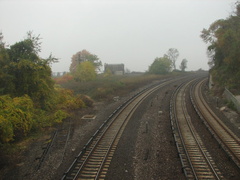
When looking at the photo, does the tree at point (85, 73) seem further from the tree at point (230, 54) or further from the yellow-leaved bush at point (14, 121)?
the yellow-leaved bush at point (14, 121)

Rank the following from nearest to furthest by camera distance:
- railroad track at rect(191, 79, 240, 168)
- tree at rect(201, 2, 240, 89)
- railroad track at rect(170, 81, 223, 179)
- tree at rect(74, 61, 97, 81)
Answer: railroad track at rect(170, 81, 223, 179) < railroad track at rect(191, 79, 240, 168) < tree at rect(201, 2, 240, 89) < tree at rect(74, 61, 97, 81)

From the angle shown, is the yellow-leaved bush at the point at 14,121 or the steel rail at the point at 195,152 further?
the yellow-leaved bush at the point at 14,121

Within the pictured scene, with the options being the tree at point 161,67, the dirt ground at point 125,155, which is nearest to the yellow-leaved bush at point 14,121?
the dirt ground at point 125,155

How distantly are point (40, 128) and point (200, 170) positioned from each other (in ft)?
40.8

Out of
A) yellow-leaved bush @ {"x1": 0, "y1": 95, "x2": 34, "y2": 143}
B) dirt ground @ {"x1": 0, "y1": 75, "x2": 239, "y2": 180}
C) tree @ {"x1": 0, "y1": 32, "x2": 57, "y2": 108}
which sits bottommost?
dirt ground @ {"x1": 0, "y1": 75, "x2": 239, "y2": 180}

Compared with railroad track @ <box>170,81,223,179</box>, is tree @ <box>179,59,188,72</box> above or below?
above

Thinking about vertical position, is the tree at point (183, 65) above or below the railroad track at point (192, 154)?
above

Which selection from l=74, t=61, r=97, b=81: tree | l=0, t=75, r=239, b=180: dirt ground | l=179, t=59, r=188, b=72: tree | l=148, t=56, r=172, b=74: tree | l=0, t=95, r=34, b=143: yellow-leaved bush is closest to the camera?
l=0, t=75, r=239, b=180: dirt ground

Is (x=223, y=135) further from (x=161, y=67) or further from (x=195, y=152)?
(x=161, y=67)

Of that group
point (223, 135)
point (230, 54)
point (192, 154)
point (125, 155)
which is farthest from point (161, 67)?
point (125, 155)

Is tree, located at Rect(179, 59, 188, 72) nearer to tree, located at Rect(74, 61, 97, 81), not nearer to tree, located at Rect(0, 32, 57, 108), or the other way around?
tree, located at Rect(74, 61, 97, 81)

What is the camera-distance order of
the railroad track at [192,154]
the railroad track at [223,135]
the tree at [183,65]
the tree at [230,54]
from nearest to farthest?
the railroad track at [192,154], the railroad track at [223,135], the tree at [230,54], the tree at [183,65]

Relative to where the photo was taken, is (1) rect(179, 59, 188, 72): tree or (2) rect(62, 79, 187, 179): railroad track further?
(1) rect(179, 59, 188, 72): tree

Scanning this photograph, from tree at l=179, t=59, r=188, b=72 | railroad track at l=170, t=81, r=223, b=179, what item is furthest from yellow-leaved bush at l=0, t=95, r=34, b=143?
tree at l=179, t=59, r=188, b=72
